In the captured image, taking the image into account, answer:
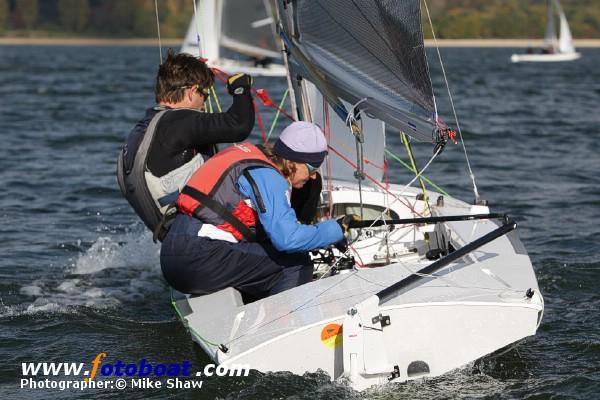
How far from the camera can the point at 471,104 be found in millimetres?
20719

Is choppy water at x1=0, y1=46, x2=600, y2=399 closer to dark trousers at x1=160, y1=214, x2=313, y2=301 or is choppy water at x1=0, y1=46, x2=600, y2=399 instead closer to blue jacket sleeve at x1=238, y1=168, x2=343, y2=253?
dark trousers at x1=160, y1=214, x2=313, y2=301

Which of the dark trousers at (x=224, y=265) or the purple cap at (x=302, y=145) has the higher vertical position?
the purple cap at (x=302, y=145)

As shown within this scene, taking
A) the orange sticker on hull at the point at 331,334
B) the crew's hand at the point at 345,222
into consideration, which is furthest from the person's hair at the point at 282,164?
the orange sticker on hull at the point at 331,334

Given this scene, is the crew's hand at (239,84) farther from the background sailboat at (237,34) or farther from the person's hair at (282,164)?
the background sailboat at (237,34)

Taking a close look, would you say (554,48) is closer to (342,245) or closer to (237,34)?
(237,34)

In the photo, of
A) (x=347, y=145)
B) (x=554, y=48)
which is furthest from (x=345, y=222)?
(x=554, y=48)

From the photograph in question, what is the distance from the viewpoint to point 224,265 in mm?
4574

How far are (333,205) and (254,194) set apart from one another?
2.20 meters

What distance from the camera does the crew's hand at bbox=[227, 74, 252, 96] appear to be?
471cm

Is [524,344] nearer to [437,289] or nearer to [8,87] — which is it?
[437,289]

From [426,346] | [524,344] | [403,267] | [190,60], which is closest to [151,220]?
[190,60]

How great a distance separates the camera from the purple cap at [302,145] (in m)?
4.36

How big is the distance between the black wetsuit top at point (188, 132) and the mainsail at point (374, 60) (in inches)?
27.3

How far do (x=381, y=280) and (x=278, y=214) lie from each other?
0.61m
